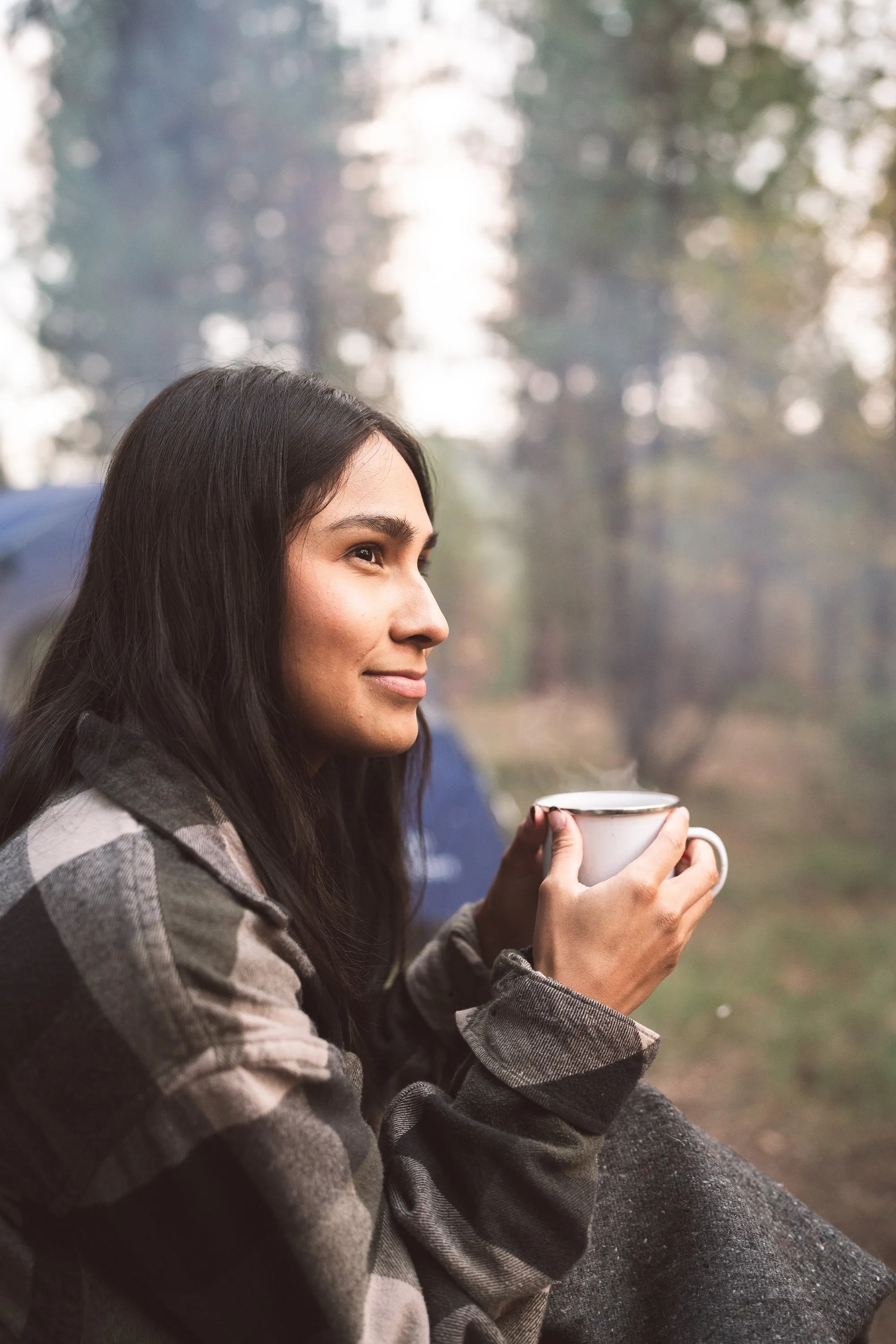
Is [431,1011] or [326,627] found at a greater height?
[326,627]

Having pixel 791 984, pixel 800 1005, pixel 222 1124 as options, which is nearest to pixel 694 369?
pixel 791 984

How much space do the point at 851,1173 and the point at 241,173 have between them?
240 inches

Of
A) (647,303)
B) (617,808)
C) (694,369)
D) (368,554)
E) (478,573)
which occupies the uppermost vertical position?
(647,303)

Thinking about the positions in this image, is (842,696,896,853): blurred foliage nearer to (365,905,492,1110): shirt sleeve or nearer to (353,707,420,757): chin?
(365,905,492,1110): shirt sleeve

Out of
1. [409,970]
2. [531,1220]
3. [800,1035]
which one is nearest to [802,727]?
[800,1035]

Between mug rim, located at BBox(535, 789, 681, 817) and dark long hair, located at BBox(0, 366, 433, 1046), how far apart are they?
291 mm

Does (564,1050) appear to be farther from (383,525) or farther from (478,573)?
(478,573)

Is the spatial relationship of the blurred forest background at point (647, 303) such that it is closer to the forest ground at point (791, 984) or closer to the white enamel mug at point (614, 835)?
the forest ground at point (791, 984)

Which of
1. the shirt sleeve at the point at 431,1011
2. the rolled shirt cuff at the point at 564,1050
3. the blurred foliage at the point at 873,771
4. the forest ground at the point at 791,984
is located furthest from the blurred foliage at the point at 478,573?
the rolled shirt cuff at the point at 564,1050

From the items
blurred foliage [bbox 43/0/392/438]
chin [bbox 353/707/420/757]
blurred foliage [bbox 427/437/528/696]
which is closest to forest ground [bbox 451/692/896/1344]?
chin [bbox 353/707/420/757]

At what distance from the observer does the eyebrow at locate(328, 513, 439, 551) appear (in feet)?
3.60

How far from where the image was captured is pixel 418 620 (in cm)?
112

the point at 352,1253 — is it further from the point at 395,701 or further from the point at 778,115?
the point at 778,115

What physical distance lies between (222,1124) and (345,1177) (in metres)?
0.13
